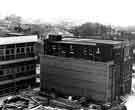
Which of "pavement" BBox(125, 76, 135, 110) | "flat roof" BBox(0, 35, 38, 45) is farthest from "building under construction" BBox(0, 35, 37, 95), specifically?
"pavement" BBox(125, 76, 135, 110)

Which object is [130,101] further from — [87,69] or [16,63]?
[16,63]

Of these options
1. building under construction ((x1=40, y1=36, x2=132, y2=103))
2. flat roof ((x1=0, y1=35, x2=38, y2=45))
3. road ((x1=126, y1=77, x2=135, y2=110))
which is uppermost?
flat roof ((x1=0, y1=35, x2=38, y2=45))

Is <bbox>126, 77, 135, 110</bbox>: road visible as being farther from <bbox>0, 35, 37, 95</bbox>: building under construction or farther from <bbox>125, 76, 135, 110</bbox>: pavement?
<bbox>0, 35, 37, 95</bbox>: building under construction

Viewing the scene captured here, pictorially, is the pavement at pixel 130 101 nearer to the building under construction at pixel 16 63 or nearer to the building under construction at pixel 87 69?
the building under construction at pixel 87 69

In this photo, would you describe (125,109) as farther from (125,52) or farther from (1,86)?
(1,86)

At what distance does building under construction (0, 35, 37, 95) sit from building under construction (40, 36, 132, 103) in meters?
1.80

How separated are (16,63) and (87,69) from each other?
7815 mm

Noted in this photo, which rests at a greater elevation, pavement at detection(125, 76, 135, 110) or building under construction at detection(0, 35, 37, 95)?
building under construction at detection(0, 35, 37, 95)

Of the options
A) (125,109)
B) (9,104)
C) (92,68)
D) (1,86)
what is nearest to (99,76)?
(92,68)

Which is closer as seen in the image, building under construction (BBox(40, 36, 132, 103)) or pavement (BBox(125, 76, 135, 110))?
building under construction (BBox(40, 36, 132, 103))

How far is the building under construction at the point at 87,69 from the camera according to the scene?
22094mm

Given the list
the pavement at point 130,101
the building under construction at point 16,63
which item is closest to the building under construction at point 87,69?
the pavement at point 130,101

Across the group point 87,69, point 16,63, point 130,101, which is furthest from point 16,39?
point 130,101

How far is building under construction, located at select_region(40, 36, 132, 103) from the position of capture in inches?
870
